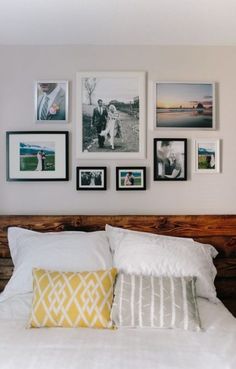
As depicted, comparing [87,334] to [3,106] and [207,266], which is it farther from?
[3,106]

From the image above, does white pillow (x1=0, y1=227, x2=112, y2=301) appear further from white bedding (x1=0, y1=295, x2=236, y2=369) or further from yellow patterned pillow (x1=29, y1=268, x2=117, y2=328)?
white bedding (x1=0, y1=295, x2=236, y2=369)

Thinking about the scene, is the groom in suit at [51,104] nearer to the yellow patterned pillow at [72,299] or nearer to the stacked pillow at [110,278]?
the stacked pillow at [110,278]

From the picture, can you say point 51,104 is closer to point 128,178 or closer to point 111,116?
point 111,116

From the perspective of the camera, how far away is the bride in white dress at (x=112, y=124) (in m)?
2.88

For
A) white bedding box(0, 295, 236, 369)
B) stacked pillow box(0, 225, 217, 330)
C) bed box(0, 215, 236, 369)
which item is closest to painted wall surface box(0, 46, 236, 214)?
stacked pillow box(0, 225, 217, 330)

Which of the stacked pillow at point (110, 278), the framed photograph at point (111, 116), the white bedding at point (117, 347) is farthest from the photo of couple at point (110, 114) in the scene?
the white bedding at point (117, 347)

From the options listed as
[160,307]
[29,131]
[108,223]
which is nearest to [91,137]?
[29,131]

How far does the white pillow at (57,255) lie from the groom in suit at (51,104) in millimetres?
838

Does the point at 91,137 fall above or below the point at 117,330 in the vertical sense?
above

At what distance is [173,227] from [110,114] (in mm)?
896

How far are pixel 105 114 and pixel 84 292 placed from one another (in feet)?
4.32

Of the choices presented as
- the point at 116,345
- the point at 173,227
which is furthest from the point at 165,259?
the point at 116,345

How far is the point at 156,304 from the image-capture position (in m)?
2.03

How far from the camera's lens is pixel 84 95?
2.87 metres
